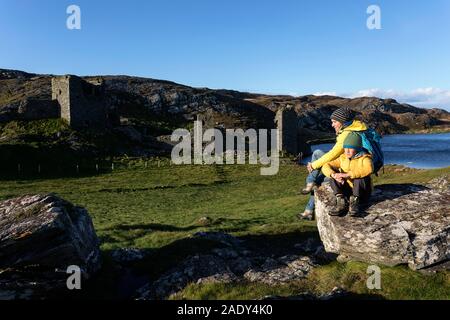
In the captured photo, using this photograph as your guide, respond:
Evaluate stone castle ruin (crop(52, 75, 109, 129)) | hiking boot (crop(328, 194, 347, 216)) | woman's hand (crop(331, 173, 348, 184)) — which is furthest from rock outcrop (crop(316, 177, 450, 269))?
stone castle ruin (crop(52, 75, 109, 129))

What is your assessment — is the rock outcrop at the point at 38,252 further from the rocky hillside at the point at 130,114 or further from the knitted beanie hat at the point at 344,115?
the rocky hillside at the point at 130,114

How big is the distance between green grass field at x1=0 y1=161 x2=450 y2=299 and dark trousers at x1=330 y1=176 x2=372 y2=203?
201cm

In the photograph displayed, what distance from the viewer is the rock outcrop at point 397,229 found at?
35.8 ft

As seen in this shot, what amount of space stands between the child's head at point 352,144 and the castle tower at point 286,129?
2495 inches

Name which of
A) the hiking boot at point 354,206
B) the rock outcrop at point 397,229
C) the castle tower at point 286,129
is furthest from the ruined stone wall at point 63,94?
the hiking boot at point 354,206

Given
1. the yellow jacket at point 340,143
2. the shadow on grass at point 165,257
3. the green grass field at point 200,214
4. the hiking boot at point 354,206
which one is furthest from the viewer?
the shadow on grass at point 165,257

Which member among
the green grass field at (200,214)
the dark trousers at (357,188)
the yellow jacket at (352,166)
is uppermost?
the yellow jacket at (352,166)

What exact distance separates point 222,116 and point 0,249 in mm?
103782

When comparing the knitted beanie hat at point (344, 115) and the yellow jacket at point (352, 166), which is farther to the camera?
the knitted beanie hat at point (344, 115)

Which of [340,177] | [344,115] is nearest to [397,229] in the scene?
[340,177]

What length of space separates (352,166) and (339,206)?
1385mm

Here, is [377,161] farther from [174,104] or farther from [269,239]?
[174,104]
